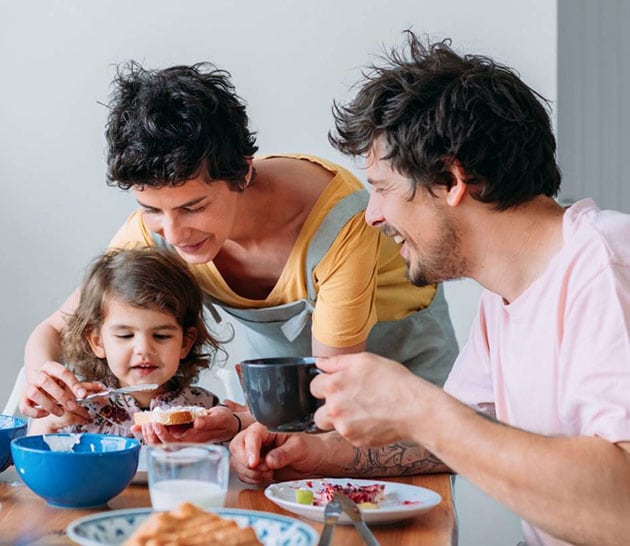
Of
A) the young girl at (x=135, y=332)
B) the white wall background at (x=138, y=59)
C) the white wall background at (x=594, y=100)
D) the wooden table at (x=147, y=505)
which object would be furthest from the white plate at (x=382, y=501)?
the white wall background at (x=594, y=100)

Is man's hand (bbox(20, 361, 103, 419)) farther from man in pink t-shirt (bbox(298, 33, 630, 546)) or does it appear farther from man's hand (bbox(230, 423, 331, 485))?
man in pink t-shirt (bbox(298, 33, 630, 546))

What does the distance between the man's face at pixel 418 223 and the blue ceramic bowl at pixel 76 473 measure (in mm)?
479

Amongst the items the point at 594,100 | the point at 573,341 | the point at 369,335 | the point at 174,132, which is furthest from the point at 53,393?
the point at 594,100

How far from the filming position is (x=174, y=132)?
1.82 m

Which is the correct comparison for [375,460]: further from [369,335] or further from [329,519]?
[369,335]

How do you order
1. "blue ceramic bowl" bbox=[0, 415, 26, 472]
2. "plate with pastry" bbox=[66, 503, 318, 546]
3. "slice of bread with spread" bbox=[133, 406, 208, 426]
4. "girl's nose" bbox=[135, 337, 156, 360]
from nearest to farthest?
"plate with pastry" bbox=[66, 503, 318, 546] → "blue ceramic bowl" bbox=[0, 415, 26, 472] → "slice of bread with spread" bbox=[133, 406, 208, 426] → "girl's nose" bbox=[135, 337, 156, 360]

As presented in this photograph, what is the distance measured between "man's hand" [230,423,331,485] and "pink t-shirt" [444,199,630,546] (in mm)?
290

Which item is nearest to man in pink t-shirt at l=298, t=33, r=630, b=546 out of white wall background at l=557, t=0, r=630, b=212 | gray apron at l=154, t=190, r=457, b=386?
gray apron at l=154, t=190, r=457, b=386

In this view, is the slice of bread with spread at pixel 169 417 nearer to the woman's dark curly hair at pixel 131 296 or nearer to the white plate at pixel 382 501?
the white plate at pixel 382 501

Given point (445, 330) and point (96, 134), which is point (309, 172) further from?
point (96, 134)

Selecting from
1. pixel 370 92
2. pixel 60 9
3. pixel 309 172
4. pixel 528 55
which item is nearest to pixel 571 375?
pixel 370 92

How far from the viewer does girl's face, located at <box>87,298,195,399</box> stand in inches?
82.7

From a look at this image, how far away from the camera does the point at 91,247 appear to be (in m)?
2.97

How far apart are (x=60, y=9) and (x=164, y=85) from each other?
122 cm
